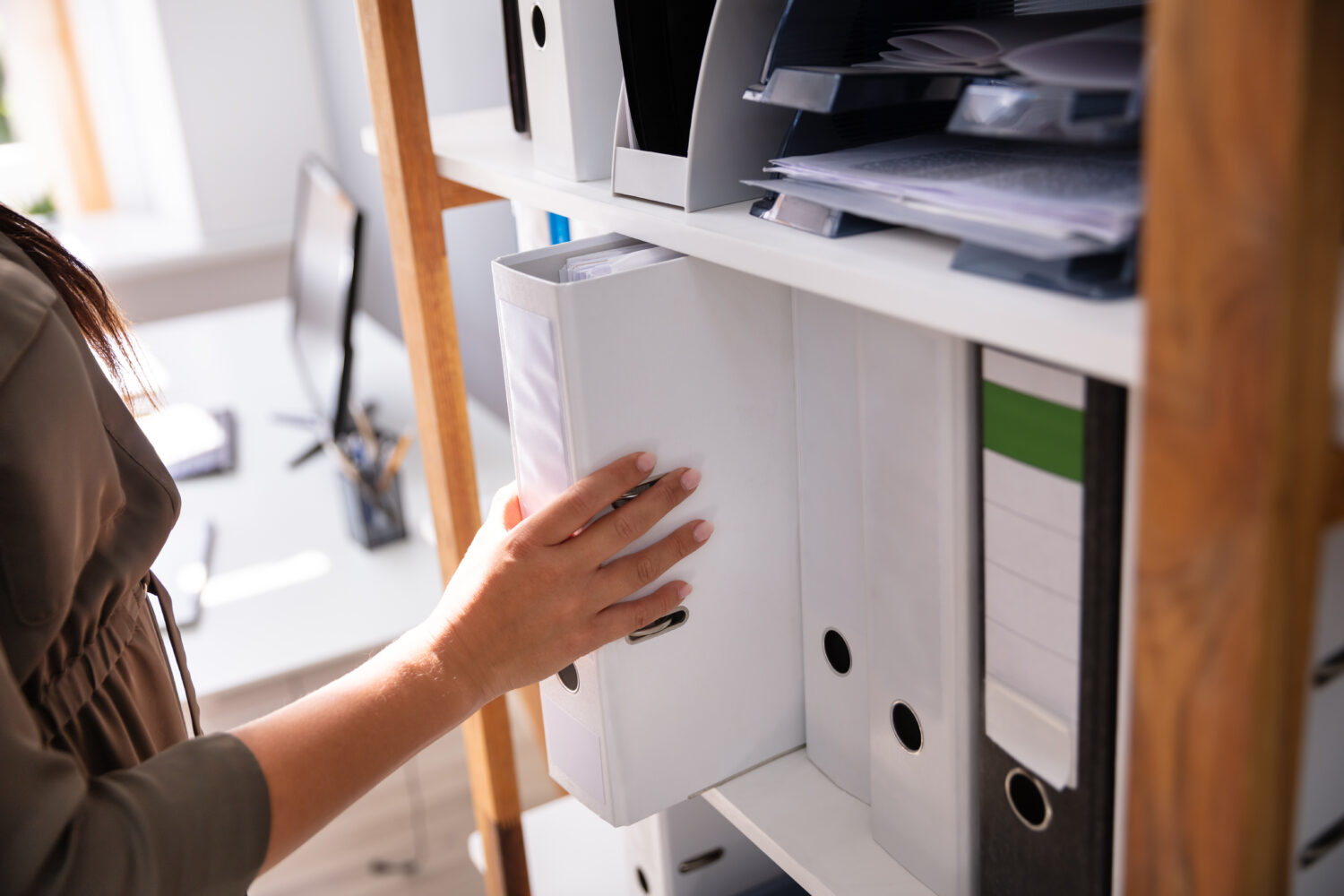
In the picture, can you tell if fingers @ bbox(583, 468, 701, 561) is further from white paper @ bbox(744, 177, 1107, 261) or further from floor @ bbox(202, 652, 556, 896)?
floor @ bbox(202, 652, 556, 896)

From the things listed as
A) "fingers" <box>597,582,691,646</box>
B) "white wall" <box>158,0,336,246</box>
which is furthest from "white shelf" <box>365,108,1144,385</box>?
"white wall" <box>158,0,336,246</box>

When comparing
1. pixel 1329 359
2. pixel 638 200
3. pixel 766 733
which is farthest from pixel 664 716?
pixel 1329 359

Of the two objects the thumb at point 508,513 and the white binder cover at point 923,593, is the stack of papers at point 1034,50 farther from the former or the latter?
the thumb at point 508,513

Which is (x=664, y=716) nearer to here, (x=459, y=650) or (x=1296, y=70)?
(x=459, y=650)

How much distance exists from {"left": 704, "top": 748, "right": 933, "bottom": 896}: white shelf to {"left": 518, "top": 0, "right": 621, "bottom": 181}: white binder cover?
1.49ft

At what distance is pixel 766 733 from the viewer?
0.77 m

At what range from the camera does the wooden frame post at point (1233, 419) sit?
27cm

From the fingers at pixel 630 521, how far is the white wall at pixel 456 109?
37.1 inches

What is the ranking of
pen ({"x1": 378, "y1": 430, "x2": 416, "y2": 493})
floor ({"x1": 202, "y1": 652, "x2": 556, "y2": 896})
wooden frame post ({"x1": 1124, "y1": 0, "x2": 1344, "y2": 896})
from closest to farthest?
1. wooden frame post ({"x1": 1124, "y1": 0, "x2": 1344, "y2": 896})
2. pen ({"x1": 378, "y1": 430, "x2": 416, "y2": 493})
3. floor ({"x1": 202, "y1": 652, "x2": 556, "y2": 896})

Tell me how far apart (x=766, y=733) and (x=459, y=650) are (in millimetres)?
237

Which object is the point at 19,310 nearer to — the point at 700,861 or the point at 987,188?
the point at 987,188

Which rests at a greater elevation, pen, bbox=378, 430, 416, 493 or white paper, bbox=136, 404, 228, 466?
pen, bbox=378, 430, 416, 493

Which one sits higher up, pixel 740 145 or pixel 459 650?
pixel 740 145

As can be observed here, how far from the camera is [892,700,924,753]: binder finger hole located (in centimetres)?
62
